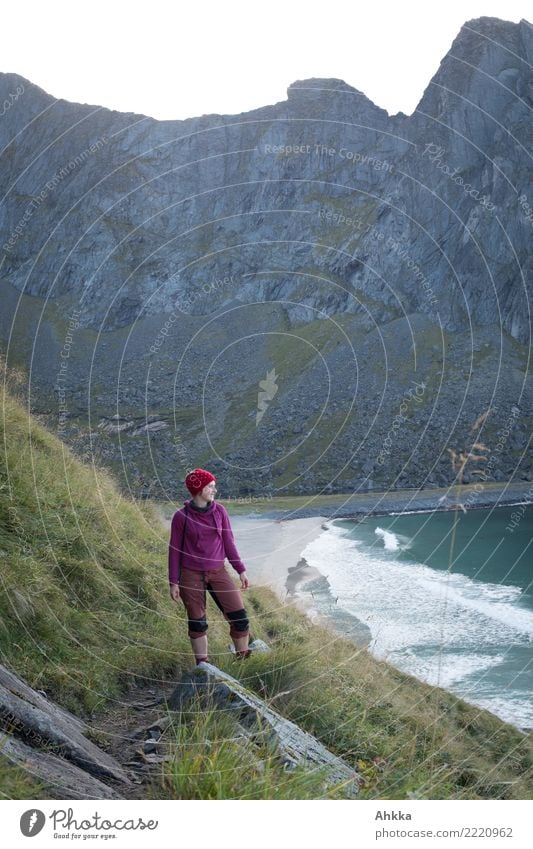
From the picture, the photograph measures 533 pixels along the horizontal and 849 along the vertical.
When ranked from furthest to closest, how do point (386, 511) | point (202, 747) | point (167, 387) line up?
point (167, 387) < point (386, 511) < point (202, 747)

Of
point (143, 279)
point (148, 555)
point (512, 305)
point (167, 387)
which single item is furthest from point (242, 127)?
point (148, 555)

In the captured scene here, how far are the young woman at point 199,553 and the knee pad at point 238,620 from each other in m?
0.16

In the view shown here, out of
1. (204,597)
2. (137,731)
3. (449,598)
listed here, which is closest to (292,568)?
(449,598)

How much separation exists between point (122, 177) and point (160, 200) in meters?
15.0

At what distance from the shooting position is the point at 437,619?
2831 centimetres

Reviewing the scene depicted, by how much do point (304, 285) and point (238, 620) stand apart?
136 metres

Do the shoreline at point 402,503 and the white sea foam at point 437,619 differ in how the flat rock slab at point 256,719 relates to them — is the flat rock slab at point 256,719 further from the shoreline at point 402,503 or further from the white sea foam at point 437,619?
the shoreline at point 402,503

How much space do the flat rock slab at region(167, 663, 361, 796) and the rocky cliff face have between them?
69.8m

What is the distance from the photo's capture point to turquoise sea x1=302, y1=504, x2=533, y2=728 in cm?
2009

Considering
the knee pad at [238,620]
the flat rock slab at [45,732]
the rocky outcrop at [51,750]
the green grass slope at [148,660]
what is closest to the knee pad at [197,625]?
the knee pad at [238,620]

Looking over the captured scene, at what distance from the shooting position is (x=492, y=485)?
83.9 m

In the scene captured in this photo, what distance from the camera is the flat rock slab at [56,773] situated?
3947mm

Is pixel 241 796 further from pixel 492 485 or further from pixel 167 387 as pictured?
pixel 167 387

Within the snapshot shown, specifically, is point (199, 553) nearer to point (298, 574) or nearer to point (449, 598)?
point (449, 598)
